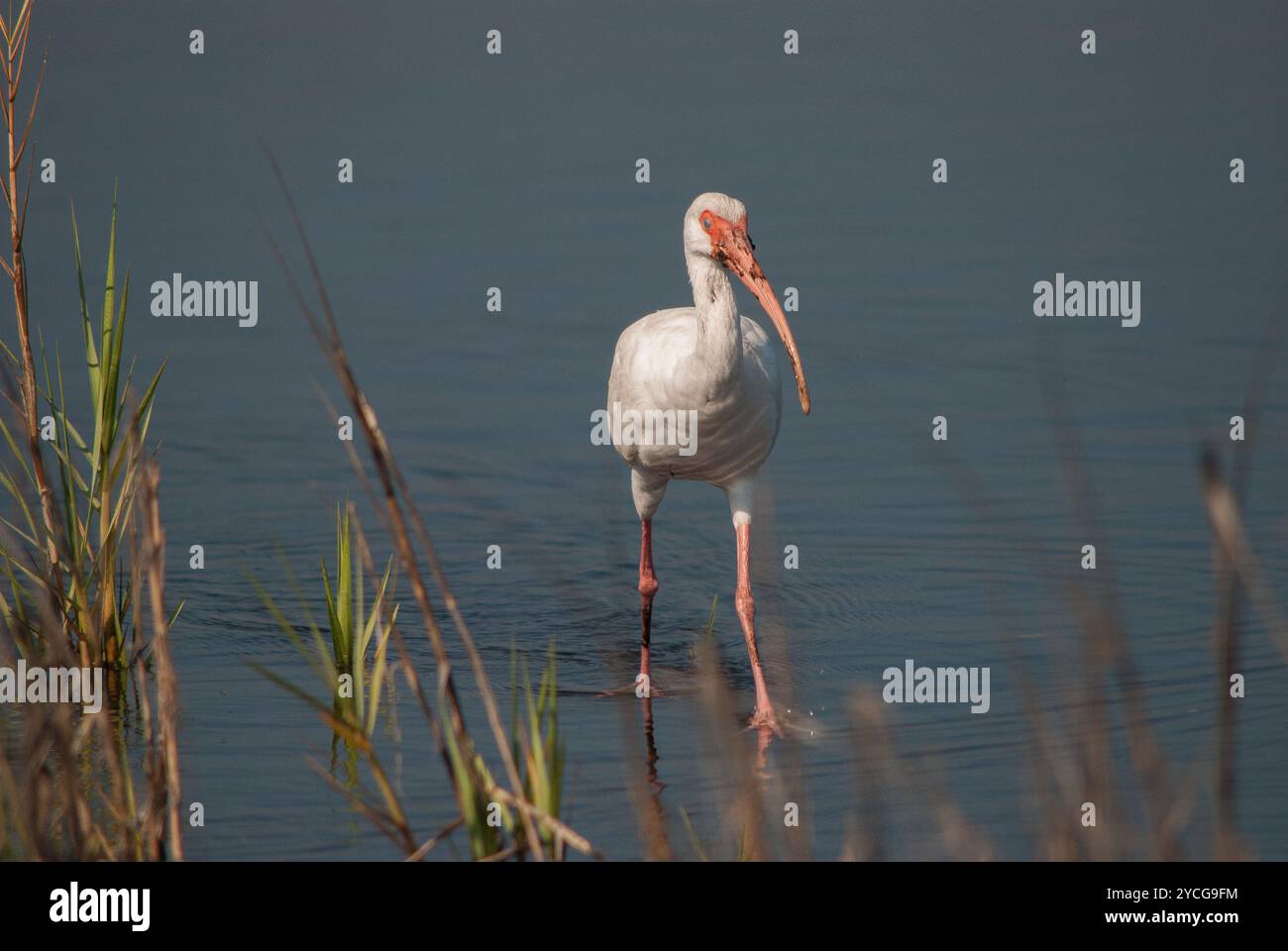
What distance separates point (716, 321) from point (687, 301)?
6011 mm

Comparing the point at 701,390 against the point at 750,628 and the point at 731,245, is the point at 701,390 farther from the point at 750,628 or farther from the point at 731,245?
the point at 750,628

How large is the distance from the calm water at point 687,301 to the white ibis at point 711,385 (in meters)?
0.61

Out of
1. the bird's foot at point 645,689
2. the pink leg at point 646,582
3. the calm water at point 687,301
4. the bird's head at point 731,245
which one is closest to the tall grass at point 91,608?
the calm water at point 687,301

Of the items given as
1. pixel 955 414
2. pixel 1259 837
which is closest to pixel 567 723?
pixel 1259 837

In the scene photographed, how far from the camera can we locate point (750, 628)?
8.45 m

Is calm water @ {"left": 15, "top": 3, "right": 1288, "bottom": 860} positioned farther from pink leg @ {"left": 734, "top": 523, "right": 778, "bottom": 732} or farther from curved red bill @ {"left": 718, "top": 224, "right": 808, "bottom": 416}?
curved red bill @ {"left": 718, "top": 224, "right": 808, "bottom": 416}

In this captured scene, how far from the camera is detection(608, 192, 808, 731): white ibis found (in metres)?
7.82

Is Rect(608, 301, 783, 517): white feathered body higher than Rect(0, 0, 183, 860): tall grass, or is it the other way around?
Rect(608, 301, 783, 517): white feathered body

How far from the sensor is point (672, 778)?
7246 millimetres

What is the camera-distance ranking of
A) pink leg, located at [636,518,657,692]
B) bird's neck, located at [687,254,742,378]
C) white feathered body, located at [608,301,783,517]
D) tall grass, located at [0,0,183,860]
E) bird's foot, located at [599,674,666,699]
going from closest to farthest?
tall grass, located at [0,0,183,860] < bird's neck, located at [687,254,742,378] < white feathered body, located at [608,301,783,517] < bird's foot, located at [599,674,666,699] < pink leg, located at [636,518,657,692]

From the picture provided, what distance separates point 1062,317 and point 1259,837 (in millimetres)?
7800

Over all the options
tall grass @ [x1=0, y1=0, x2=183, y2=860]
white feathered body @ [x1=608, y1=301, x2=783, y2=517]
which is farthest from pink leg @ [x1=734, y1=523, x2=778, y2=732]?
tall grass @ [x1=0, y1=0, x2=183, y2=860]

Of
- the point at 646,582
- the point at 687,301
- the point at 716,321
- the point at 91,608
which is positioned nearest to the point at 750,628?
the point at 646,582
